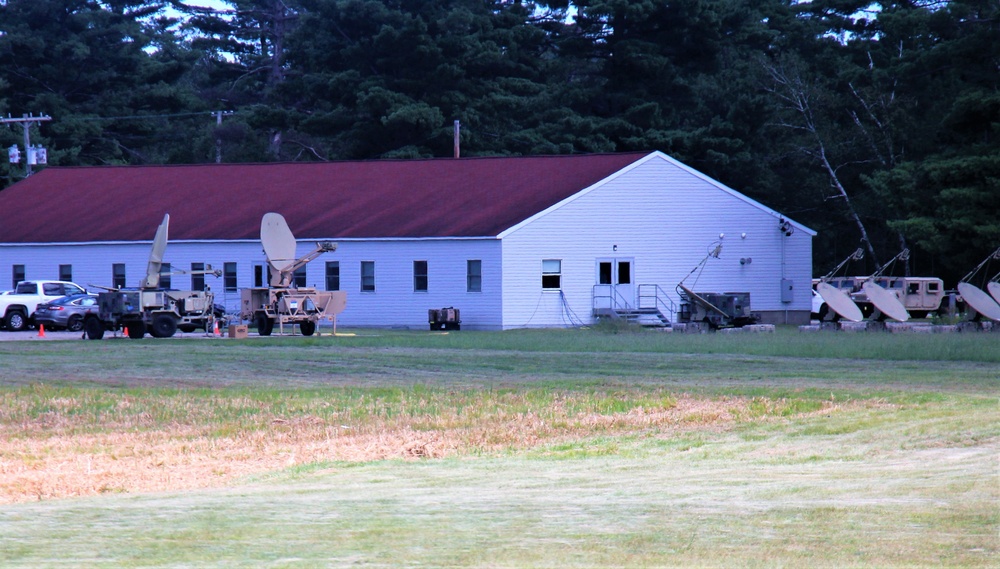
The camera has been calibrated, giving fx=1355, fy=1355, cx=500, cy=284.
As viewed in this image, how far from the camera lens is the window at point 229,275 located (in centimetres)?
4972

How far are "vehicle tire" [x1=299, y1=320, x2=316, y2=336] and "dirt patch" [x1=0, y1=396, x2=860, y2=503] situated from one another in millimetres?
22387

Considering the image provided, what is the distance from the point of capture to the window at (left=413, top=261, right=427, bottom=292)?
47.8m

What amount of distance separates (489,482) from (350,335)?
29142 millimetres

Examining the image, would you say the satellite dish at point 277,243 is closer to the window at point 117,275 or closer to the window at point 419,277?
the window at point 419,277

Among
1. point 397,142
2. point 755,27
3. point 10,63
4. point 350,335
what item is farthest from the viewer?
point 10,63

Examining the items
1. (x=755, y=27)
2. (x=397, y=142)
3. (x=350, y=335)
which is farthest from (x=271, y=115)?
(x=350, y=335)

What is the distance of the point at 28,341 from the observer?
1522 inches

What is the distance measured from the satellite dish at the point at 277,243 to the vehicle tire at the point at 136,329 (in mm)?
4261

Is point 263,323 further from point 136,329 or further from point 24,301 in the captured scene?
point 24,301

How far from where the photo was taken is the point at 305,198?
52562 millimetres

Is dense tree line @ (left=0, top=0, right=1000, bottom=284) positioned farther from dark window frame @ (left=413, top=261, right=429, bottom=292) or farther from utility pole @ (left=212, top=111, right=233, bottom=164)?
dark window frame @ (left=413, top=261, right=429, bottom=292)

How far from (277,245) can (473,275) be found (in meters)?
7.92

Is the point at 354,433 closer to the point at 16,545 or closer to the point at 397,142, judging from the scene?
the point at 16,545

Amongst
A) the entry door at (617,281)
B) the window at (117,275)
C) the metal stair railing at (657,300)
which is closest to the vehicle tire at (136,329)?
the window at (117,275)
